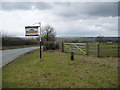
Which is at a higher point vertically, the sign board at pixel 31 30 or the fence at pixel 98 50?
the sign board at pixel 31 30

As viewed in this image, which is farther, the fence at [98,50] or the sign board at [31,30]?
the sign board at [31,30]

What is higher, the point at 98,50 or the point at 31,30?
the point at 31,30

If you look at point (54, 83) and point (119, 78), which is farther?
point (119, 78)

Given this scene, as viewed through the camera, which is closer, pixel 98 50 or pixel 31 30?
pixel 98 50

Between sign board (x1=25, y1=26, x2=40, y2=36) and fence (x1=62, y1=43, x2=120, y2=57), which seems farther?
sign board (x1=25, y1=26, x2=40, y2=36)

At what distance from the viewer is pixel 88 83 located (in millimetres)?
5234

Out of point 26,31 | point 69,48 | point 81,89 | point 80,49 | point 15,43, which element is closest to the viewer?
point 81,89

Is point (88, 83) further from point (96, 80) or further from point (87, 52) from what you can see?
point (87, 52)

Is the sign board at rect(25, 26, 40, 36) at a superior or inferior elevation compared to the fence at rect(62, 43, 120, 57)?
superior

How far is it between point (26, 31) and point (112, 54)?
979 cm

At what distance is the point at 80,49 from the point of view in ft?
54.2

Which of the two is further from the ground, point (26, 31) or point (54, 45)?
point (26, 31)

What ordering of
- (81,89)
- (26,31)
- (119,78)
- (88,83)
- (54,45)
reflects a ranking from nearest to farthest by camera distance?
(81,89), (88,83), (119,78), (26,31), (54,45)

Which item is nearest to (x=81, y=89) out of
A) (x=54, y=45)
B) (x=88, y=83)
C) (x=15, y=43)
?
(x=88, y=83)
